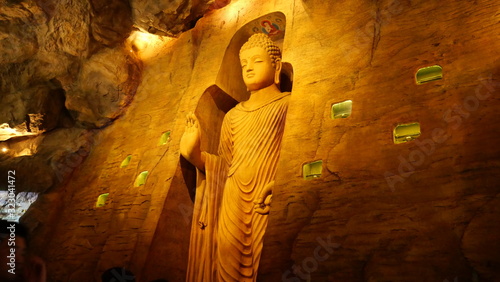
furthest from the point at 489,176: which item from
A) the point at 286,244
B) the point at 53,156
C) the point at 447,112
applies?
the point at 53,156

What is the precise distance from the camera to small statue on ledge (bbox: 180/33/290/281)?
13.0ft

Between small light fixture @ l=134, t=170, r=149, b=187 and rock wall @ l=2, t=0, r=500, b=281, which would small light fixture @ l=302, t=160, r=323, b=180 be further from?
small light fixture @ l=134, t=170, r=149, b=187

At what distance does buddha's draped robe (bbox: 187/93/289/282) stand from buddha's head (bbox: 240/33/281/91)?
309 millimetres

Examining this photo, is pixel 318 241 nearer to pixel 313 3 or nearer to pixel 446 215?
pixel 446 215

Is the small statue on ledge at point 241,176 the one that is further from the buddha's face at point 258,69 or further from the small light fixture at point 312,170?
the small light fixture at point 312,170

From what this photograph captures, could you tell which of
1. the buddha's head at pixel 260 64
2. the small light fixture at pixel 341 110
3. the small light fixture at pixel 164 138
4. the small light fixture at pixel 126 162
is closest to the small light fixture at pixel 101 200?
the small light fixture at pixel 126 162

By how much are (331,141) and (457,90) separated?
1090mm

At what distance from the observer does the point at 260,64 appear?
4.94 metres

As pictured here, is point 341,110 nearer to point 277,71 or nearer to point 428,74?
point 428,74

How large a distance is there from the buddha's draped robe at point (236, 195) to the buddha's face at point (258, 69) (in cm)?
31

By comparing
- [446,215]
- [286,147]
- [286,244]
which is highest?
[286,147]

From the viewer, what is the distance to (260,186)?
4.16 meters

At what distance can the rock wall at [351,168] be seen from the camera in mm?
2736

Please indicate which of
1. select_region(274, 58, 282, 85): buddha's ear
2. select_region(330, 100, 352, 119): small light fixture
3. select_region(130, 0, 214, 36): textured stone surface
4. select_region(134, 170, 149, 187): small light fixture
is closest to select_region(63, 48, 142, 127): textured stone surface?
select_region(130, 0, 214, 36): textured stone surface
